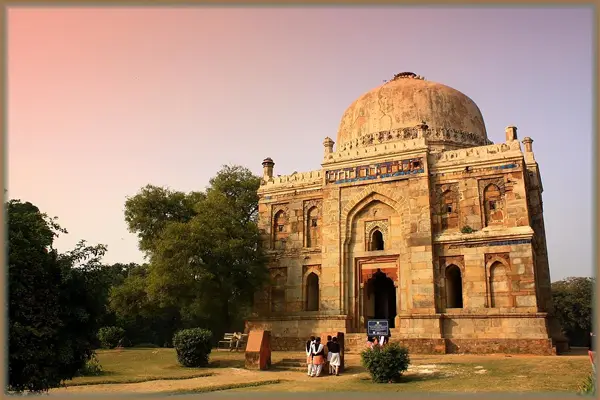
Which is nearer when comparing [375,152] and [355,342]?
[355,342]

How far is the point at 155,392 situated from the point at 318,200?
13.5m

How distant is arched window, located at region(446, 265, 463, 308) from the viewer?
2031cm

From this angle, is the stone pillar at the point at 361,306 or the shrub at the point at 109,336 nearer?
the stone pillar at the point at 361,306

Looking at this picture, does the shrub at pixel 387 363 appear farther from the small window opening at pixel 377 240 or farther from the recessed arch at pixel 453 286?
the small window opening at pixel 377 240

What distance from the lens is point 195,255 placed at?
66.9 ft

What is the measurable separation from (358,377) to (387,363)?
150cm

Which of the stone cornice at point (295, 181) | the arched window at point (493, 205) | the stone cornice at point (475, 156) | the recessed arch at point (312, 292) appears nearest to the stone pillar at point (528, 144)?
the stone cornice at point (475, 156)

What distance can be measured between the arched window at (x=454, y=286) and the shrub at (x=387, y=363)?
797 centimetres

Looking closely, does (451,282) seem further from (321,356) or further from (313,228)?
(321,356)

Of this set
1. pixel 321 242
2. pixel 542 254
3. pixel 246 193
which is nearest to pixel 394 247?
pixel 321 242

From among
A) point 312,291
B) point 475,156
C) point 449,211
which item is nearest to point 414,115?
point 475,156

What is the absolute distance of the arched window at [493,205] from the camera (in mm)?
20125

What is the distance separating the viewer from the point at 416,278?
20203 millimetres

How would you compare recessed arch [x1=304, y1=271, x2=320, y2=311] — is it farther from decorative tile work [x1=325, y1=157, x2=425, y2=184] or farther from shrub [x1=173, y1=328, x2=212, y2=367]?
shrub [x1=173, y1=328, x2=212, y2=367]
